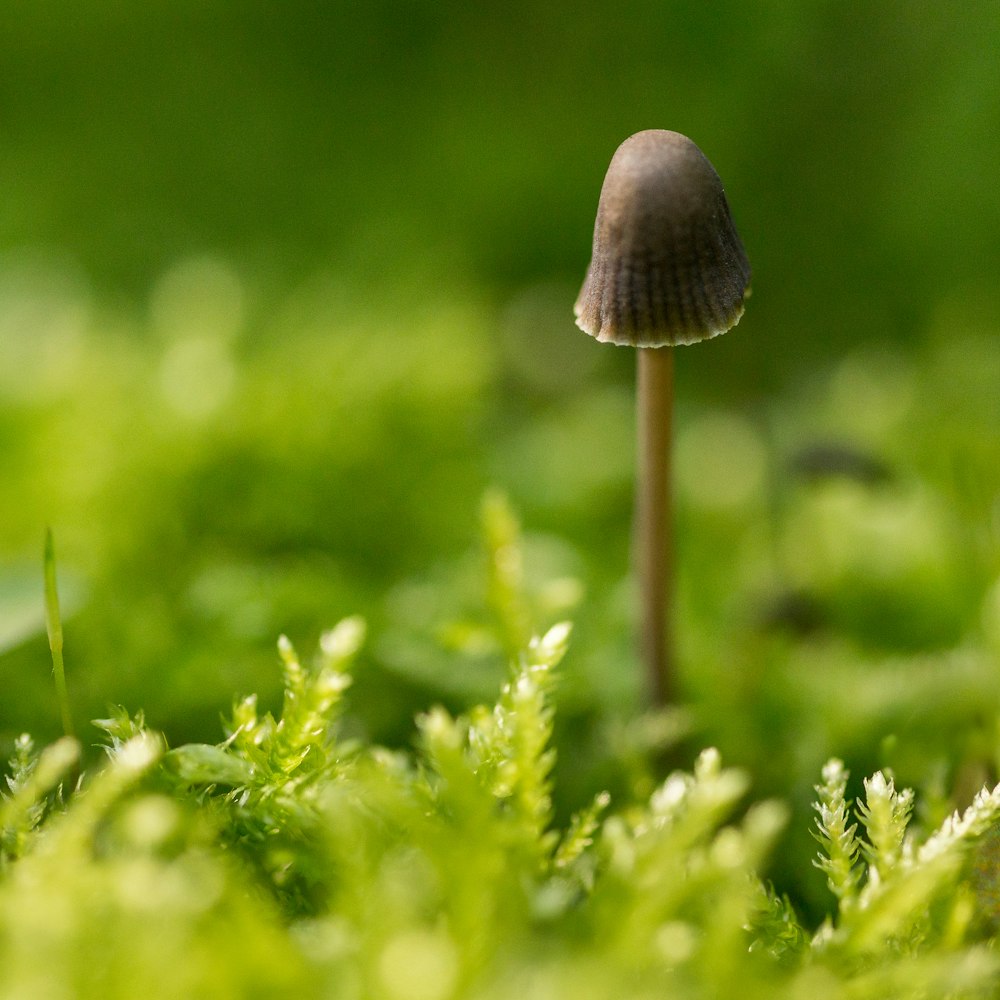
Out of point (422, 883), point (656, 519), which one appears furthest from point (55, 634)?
point (656, 519)

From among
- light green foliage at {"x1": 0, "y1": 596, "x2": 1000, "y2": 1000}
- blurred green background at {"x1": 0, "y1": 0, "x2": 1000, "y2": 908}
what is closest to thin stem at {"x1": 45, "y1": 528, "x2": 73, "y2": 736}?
light green foliage at {"x1": 0, "y1": 596, "x2": 1000, "y2": 1000}

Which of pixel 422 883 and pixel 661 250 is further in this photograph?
pixel 661 250

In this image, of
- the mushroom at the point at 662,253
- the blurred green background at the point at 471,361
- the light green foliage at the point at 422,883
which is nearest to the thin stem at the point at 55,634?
the light green foliage at the point at 422,883

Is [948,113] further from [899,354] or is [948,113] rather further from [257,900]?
[257,900]

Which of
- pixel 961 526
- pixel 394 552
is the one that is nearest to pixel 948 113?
pixel 961 526

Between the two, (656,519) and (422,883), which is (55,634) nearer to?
(422,883)

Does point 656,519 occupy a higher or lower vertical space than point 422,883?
higher
